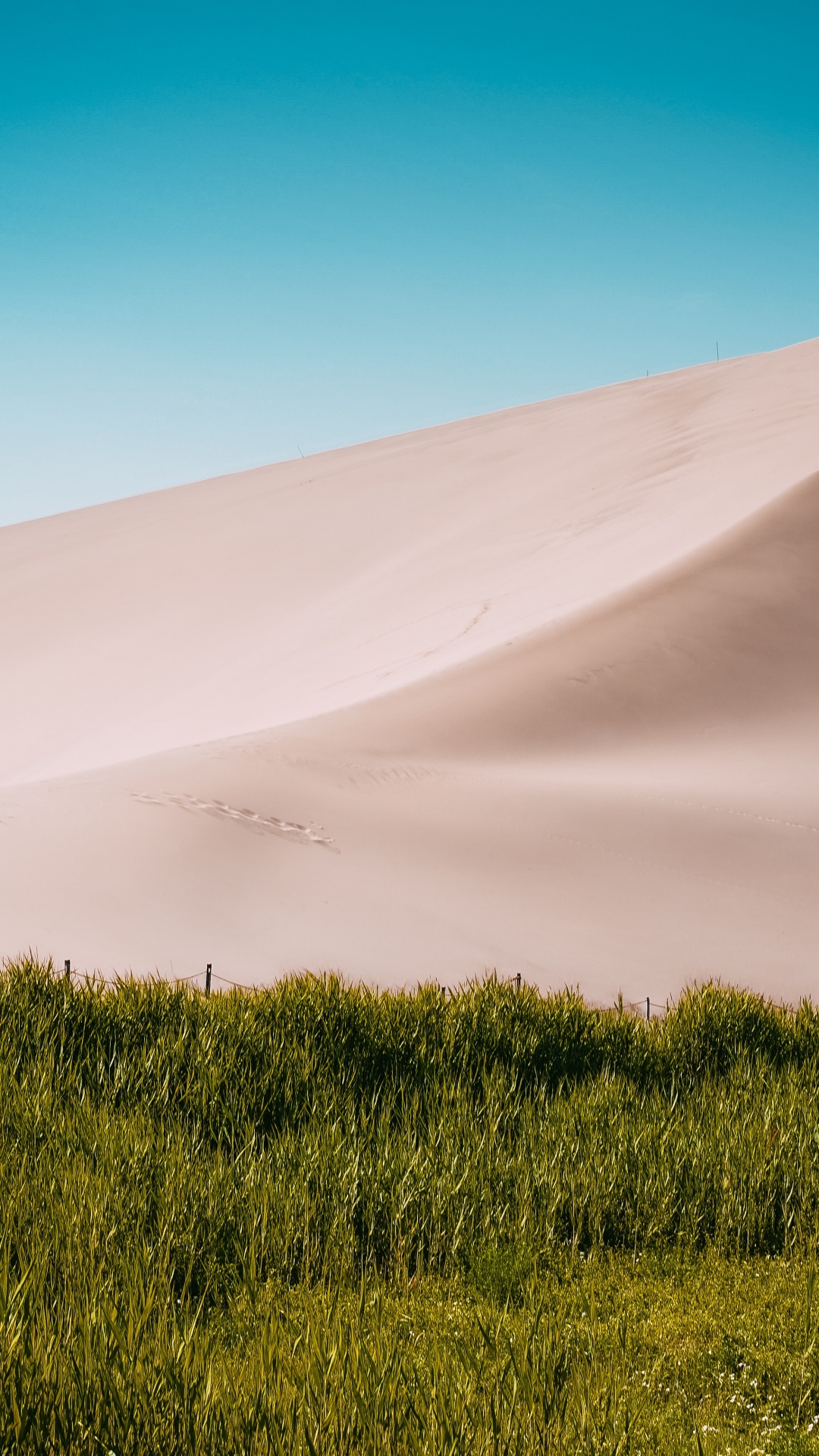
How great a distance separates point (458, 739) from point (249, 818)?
255 centimetres

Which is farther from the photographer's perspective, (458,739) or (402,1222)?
(458,739)

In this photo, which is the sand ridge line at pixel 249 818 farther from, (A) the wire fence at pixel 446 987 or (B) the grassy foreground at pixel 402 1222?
(B) the grassy foreground at pixel 402 1222

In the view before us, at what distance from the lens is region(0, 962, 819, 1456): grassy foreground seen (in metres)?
2.00

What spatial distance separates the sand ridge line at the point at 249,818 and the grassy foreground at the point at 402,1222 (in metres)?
2.31

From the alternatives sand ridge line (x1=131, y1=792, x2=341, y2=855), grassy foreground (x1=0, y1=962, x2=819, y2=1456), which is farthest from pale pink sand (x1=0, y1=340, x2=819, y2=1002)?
grassy foreground (x1=0, y1=962, x2=819, y2=1456)

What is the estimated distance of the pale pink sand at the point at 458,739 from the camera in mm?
5711

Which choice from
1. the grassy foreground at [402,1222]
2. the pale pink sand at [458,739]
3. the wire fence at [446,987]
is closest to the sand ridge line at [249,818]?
the pale pink sand at [458,739]

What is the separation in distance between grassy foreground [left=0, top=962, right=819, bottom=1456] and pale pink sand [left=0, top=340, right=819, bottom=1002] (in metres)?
1.18

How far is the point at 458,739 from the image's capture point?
28.4 ft

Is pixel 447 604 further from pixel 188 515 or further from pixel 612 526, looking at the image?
pixel 188 515

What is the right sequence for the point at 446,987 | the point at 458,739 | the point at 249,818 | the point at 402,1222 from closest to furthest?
the point at 402,1222 < the point at 446,987 < the point at 249,818 < the point at 458,739

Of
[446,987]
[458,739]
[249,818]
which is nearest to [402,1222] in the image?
[446,987]

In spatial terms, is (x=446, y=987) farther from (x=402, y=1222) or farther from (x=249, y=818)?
(x=249, y=818)

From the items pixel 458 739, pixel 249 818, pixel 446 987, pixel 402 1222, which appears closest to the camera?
pixel 402 1222
